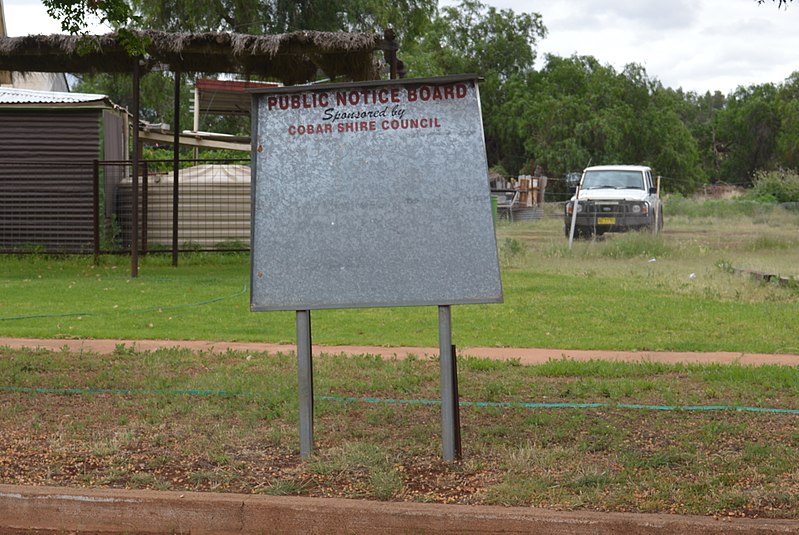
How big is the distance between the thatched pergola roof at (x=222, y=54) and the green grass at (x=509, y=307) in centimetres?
329

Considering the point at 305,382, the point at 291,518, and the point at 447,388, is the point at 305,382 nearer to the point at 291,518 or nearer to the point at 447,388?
the point at 447,388

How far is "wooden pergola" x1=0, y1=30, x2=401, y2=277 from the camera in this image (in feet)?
50.0

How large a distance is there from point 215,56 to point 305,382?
11.8 meters

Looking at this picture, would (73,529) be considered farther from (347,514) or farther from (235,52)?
(235,52)

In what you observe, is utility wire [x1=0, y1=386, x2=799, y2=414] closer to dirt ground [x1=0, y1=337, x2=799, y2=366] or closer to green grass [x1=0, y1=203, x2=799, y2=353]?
dirt ground [x1=0, y1=337, x2=799, y2=366]

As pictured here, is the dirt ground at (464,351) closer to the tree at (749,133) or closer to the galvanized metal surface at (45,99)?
the galvanized metal surface at (45,99)

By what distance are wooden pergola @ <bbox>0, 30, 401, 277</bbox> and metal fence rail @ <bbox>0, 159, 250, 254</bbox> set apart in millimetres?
2510

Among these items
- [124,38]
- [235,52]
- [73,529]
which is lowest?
[73,529]

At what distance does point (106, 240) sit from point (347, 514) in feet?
54.8

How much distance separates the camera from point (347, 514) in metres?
4.80

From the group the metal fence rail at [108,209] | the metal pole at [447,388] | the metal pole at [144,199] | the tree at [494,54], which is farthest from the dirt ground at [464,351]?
the tree at [494,54]

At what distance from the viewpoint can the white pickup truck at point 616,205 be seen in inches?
1004

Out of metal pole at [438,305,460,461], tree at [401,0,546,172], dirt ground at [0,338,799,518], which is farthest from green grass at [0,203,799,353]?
tree at [401,0,546,172]

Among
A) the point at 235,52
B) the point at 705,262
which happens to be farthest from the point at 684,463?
the point at 705,262
